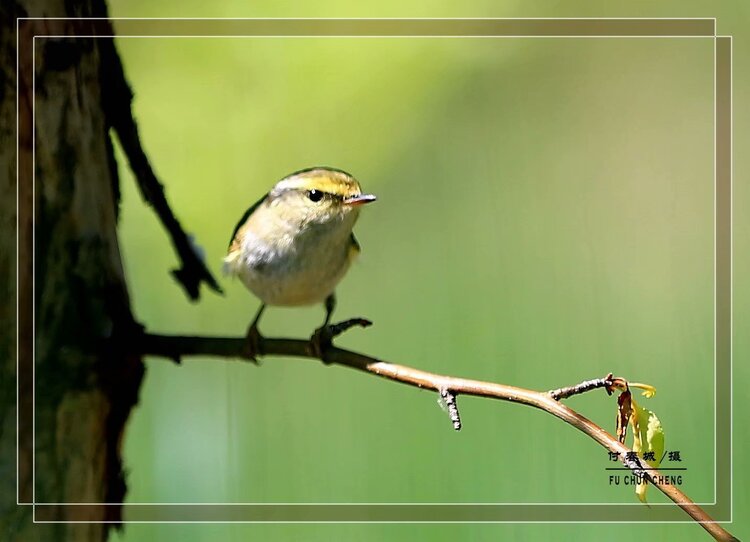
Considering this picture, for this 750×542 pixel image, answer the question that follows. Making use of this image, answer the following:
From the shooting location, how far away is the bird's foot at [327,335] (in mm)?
768

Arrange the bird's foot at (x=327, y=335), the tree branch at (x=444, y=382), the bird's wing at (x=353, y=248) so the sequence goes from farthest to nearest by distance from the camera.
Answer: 1. the bird's wing at (x=353, y=248)
2. the bird's foot at (x=327, y=335)
3. the tree branch at (x=444, y=382)

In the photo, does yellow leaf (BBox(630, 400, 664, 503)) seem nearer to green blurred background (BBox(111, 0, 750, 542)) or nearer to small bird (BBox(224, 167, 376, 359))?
green blurred background (BBox(111, 0, 750, 542))

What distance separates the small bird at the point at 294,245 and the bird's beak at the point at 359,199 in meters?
0.01

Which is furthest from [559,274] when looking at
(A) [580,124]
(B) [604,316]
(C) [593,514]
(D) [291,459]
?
(D) [291,459]

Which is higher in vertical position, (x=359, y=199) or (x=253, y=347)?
(x=359, y=199)

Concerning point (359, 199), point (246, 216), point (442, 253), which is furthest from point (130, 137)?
point (442, 253)

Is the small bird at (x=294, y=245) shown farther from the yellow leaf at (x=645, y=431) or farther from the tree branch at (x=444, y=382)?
the yellow leaf at (x=645, y=431)

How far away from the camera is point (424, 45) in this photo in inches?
33.7

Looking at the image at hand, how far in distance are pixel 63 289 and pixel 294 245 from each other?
269 millimetres

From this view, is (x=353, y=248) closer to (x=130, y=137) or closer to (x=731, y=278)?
(x=130, y=137)

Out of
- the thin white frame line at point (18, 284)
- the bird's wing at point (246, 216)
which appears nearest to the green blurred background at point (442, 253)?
the bird's wing at point (246, 216)

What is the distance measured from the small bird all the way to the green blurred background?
27 millimetres

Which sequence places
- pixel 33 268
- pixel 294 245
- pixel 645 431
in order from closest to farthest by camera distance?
pixel 645 431 → pixel 33 268 → pixel 294 245

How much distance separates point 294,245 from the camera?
2.99 ft
